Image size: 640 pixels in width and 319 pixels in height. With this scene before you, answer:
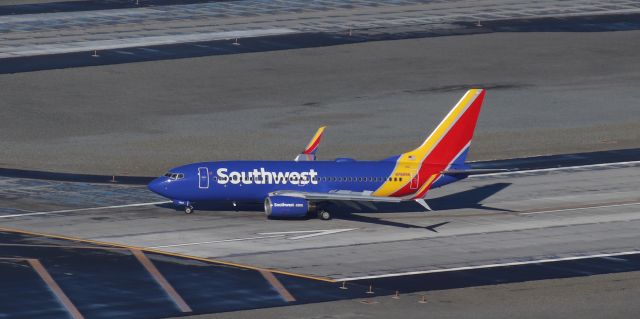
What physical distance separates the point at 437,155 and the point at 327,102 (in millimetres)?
40280

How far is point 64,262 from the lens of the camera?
84.5 metres

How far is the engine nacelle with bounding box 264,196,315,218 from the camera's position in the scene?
93938mm

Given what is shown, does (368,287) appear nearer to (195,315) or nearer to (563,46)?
(195,315)

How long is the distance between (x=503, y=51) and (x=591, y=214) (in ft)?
196

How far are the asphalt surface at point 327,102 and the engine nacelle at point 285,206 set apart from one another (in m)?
18.9

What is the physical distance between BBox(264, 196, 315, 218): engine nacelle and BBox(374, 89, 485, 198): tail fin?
554 centimetres

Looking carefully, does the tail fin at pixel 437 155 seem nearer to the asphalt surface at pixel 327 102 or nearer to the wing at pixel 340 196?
the wing at pixel 340 196

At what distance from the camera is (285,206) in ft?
308

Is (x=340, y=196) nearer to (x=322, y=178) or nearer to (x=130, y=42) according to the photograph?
(x=322, y=178)

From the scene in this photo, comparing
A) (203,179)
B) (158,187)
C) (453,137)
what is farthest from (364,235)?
(158,187)

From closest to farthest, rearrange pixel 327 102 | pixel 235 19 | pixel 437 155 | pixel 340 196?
pixel 340 196 < pixel 437 155 < pixel 327 102 < pixel 235 19

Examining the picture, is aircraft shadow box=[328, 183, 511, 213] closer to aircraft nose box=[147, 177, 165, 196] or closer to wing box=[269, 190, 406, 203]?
wing box=[269, 190, 406, 203]

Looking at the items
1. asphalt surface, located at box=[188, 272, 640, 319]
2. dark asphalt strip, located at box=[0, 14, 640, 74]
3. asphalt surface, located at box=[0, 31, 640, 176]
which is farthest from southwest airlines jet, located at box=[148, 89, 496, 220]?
dark asphalt strip, located at box=[0, 14, 640, 74]

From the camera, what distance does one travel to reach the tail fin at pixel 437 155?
96625 mm
